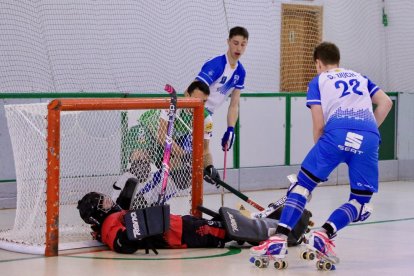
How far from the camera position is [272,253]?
5.10m

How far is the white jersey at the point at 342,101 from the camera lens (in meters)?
5.18

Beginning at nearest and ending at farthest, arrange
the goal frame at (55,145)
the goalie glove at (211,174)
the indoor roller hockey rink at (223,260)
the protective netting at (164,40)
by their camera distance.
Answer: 1. the indoor roller hockey rink at (223,260)
2. the goal frame at (55,145)
3. the goalie glove at (211,174)
4. the protective netting at (164,40)

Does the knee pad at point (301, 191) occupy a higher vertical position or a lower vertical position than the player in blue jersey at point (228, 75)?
lower

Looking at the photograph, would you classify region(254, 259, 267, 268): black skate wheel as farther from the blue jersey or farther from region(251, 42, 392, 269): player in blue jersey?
the blue jersey

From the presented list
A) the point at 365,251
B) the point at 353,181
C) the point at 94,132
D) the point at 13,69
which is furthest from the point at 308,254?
the point at 13,69

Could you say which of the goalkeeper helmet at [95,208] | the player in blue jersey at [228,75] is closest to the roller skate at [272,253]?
the goalkeeper helmet at [95,208]

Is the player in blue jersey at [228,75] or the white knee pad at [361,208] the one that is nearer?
the white knee pad at [361,208]

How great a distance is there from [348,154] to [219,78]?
2.65 metres

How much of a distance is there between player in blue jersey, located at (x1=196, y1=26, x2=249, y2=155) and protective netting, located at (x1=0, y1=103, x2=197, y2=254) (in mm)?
1148

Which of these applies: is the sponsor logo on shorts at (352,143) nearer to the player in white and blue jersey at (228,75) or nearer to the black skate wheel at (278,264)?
the black skate wheel at (278,264)

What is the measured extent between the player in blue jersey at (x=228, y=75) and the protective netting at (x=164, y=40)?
2.12 metres

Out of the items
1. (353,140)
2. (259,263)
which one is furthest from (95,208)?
(353,140)

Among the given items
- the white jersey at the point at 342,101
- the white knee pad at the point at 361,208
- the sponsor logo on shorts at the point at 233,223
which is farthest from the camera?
the sponsor logo on shorts at the point at 233,223

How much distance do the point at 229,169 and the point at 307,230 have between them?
3713 mm
